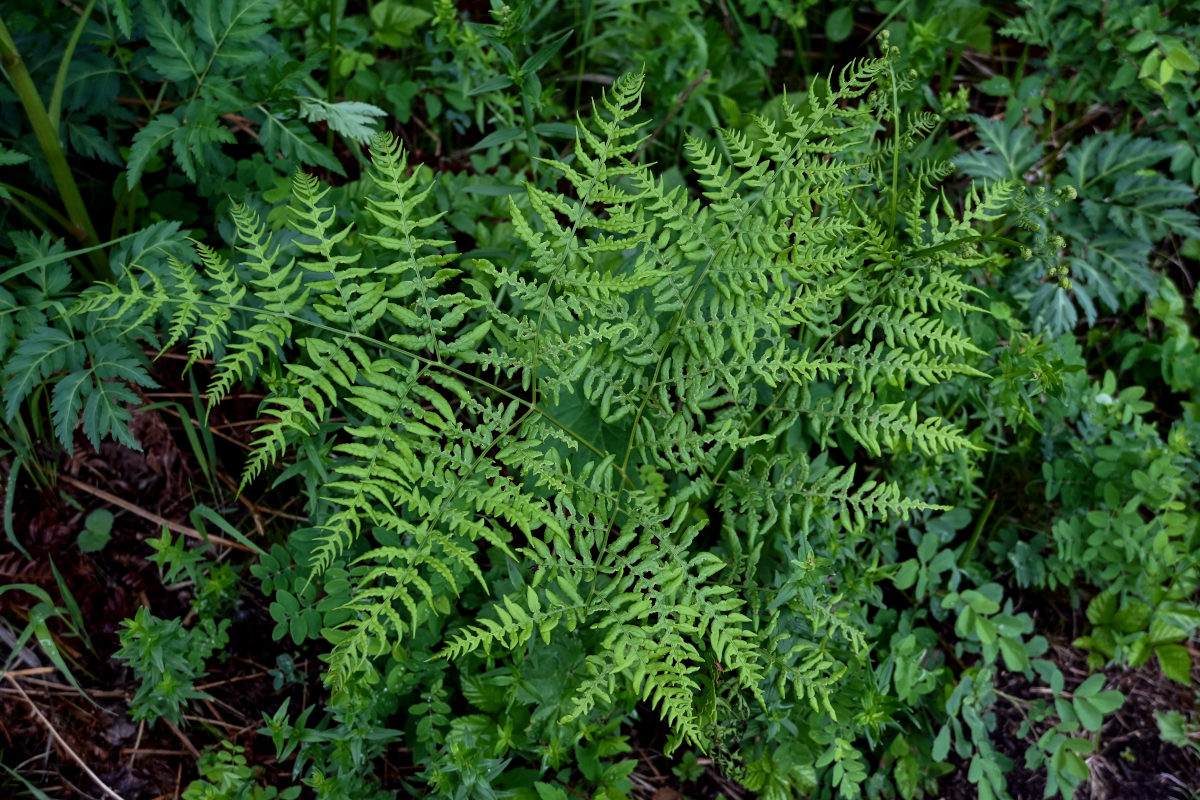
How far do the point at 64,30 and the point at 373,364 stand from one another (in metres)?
1.59

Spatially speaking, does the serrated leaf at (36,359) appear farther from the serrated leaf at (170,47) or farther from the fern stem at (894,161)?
the fern stem at (894,161)

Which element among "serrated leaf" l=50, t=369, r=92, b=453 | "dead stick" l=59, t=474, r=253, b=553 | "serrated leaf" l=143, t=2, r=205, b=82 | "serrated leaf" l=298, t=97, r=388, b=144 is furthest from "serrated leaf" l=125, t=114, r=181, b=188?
"dead stick" l=59, t=474, r=253, b=553

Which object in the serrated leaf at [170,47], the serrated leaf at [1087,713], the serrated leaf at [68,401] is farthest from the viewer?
the serrated leaf at [1087,713]

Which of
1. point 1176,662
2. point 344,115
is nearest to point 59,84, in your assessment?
point 344,115

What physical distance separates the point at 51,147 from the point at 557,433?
1.63 m

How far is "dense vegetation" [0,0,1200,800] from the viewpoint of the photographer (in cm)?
206

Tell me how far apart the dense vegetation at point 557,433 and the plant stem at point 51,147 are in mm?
11

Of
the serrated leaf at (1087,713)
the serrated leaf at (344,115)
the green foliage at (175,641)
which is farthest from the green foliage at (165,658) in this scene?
the serrated leaf at (1087,713)

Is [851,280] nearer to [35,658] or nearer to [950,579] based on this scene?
[950,579]

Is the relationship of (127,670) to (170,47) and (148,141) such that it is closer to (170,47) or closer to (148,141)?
(148,141)

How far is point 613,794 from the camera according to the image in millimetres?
2393

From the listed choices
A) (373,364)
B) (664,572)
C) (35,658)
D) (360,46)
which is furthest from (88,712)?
(360,46)

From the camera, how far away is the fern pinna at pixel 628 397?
6.34ft

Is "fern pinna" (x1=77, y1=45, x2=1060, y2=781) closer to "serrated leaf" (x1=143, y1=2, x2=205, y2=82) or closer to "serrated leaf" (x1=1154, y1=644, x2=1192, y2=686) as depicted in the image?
"serrated leaf" (x1=143, y1=2, x2=205, y2=82)
